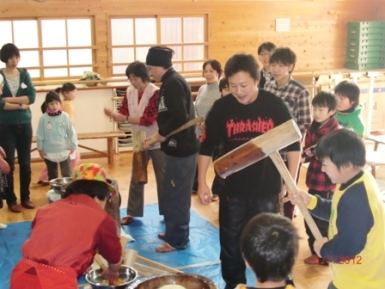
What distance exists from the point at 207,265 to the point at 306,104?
4.63 ft

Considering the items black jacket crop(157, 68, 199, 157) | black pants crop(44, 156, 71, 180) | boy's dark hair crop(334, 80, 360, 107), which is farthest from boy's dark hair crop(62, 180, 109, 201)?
black pants crop(44, 156, 71, 180)

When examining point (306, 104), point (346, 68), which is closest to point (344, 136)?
point (306, 104)

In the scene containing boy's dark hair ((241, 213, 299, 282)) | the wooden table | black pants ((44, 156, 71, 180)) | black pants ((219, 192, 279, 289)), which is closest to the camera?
boy's dark hair ((241, 213, 299, 282))

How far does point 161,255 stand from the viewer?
162 inches

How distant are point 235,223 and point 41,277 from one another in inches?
45.8

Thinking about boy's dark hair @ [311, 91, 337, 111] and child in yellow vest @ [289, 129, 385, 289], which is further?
boy's dark hair @ [311, 91, 337, 111]

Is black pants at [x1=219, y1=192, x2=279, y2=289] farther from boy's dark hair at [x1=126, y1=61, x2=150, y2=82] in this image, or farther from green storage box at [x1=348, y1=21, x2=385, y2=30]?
green storage box at [x1=348, y1=21, x2=385, y2=30]

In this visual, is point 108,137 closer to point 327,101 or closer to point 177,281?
point 327,101

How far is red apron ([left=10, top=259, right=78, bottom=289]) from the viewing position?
2320 millimetres

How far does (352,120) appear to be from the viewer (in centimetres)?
409

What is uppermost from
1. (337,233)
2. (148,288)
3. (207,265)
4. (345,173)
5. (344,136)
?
(344,136)

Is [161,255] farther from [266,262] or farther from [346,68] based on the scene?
[346,68]

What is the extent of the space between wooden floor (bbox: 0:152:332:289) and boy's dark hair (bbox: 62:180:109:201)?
0.96 metres

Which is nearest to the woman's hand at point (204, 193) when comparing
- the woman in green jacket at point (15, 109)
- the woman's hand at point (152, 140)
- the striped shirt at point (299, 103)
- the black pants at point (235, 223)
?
the black pants at point (235, 223)
